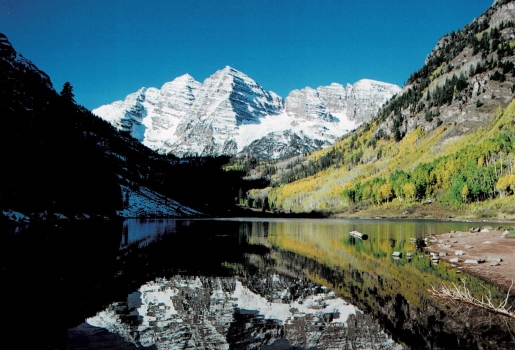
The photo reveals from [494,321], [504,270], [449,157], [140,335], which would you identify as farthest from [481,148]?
[140,335]

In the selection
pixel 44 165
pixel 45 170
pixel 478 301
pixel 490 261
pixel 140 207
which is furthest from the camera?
pixel 140 207

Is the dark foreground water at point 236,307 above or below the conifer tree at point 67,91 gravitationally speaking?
below

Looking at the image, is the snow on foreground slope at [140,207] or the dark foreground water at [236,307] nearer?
the dark foreground water at [236,307]

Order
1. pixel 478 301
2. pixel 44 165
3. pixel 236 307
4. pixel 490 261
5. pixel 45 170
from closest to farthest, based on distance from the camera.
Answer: pixel 478 301
pixel 236 307
pixel 490 261
pixel 45 170
pixel 44 165

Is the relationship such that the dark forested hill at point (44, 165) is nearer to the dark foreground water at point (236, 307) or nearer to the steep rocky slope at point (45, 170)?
the steep rocky slope at point (45, 170)

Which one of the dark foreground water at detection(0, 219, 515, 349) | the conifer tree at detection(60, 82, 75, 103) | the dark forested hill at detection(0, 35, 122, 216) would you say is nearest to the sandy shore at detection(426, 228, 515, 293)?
the dark foreground water at detection(0, 219, 515, 349)

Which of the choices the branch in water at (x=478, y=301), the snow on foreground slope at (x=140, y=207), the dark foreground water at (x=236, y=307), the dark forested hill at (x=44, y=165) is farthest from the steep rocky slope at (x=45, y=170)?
the branch in water at (x=478, y=301)

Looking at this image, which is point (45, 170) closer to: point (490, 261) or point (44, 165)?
point (44, 165)

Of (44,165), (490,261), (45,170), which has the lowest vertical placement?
(490,261)

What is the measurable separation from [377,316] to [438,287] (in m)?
6.71

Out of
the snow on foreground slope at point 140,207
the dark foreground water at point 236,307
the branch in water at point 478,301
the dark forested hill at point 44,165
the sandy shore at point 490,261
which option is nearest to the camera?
the dark foreground water at point 236,307

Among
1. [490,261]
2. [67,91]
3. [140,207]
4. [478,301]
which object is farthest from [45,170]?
[478,301]

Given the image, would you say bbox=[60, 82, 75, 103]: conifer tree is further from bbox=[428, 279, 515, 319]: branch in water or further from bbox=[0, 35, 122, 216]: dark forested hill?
bbox=[428, 279, 515, 319]: branch in water

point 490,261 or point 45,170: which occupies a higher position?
point 45,170
